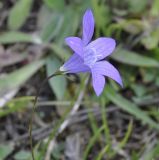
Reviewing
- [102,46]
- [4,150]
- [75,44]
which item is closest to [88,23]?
[75,44]

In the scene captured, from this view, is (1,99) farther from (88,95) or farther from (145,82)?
(145,82)

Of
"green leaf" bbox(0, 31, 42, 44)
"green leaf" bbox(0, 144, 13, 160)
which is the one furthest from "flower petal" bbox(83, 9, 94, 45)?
"green leaf" bbox(0, 31, 42, 44)

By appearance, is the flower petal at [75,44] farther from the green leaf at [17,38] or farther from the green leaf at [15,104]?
the green leaf at [17,38]

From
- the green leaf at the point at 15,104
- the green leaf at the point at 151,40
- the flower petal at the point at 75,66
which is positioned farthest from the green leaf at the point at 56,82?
the flower petal at the point at 75,66

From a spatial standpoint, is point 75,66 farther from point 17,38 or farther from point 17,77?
point 17,38

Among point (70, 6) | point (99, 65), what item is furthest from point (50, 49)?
point (99, 65)

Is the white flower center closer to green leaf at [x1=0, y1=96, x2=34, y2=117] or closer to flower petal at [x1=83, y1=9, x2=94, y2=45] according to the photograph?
flower petal at [x1=83, y1=9, x2=94, y2=45]
